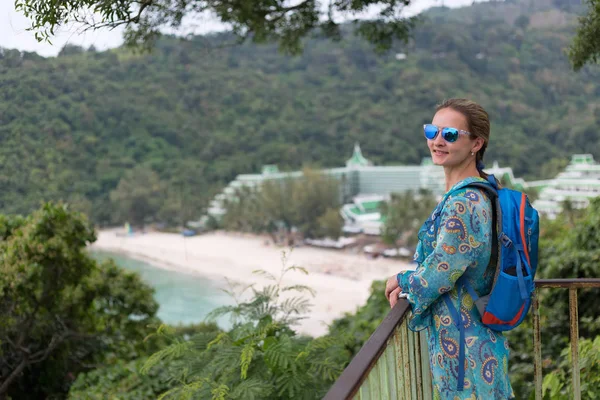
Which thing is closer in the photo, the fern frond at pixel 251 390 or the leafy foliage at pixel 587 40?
the fern frond at pixel 251 390

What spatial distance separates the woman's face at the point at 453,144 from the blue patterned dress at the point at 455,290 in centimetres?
9

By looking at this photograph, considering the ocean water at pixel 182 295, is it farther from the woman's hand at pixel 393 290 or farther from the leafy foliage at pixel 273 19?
the woman's hand at pixel 393 290

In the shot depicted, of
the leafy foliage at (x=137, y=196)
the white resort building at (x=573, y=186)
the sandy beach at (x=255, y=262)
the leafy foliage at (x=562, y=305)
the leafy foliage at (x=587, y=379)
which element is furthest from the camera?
the leafy foliage at (x=137, y=196)

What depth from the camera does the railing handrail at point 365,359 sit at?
811mm

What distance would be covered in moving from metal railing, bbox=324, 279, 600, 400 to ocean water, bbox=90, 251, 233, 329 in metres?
15.7

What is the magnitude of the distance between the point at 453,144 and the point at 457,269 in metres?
0.28

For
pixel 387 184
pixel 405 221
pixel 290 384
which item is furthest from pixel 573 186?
pixel 290 384

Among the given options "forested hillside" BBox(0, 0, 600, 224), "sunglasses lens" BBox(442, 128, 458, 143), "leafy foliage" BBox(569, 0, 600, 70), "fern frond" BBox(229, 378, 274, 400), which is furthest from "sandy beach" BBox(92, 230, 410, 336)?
"sunglasses lens" BBox(442, 128, 458, 143)

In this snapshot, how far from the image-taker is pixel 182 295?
22.0 meters

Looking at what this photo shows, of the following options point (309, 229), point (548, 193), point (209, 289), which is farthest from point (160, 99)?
point (548, 193)

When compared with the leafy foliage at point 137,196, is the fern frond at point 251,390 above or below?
above

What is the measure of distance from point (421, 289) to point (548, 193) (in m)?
28.8

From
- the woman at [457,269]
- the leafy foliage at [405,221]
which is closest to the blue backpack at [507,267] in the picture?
the woman at [457,269]

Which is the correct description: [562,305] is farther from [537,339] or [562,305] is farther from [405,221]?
[405,221]
